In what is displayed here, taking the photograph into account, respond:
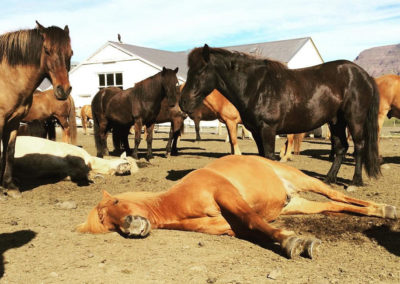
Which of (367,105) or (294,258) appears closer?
(294,258)

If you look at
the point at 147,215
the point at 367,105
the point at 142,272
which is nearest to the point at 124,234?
the point at 147,215

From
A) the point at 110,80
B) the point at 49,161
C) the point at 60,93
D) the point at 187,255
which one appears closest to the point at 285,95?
the point at 60,93

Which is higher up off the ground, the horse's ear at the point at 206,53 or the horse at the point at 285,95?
the horse's ear at the point at 206,53

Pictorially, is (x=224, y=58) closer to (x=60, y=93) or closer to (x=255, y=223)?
(x=60, y=93)

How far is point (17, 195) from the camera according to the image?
6.45 metres

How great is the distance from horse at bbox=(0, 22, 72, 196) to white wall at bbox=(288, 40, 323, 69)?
28.7m

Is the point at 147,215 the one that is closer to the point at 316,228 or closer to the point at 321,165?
the point at 316,228

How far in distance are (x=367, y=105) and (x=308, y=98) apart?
1180 mm

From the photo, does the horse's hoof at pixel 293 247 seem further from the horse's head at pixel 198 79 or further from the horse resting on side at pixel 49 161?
the horse resting on side at pixel 49 161

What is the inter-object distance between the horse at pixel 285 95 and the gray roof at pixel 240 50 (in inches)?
986

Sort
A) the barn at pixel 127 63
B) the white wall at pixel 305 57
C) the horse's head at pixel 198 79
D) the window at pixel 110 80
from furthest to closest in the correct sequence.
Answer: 1. the white wall at pixel 305 57
2. the window at pixel 110 80
3. the barn at pixel 127 63
4. the horse's head at pixel 198 79

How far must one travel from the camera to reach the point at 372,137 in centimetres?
695

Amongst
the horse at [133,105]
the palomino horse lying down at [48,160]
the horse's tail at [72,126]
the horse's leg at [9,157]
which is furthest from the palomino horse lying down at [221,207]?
the horse's tail at [72,126]

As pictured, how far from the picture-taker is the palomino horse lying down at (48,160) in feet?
25.5
